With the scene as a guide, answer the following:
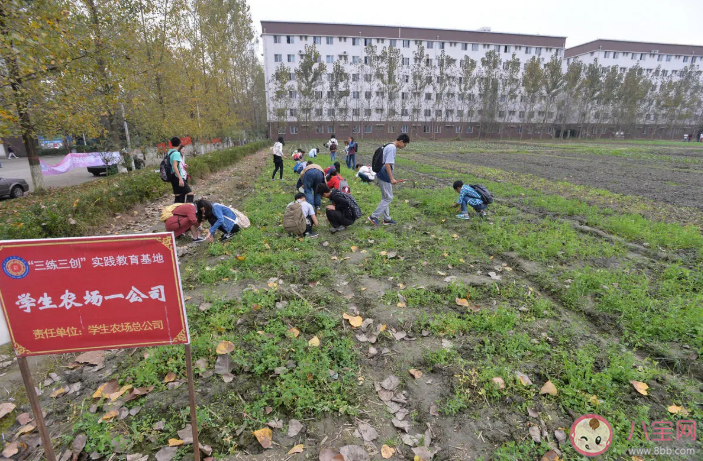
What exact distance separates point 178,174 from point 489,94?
210ft

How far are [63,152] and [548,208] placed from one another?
1838 inches

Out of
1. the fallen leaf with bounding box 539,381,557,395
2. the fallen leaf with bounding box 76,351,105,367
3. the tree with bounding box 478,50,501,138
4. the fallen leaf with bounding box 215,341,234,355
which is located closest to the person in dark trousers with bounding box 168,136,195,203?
the fallen leaf with bounding box 76,351,105,367

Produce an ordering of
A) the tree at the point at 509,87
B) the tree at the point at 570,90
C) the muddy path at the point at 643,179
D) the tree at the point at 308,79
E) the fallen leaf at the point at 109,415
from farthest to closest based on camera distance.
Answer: the tree at the point at 509,87, the tree at the point at 570,90, the tree at the point at 308,79, the muddy path at the point at 643,179, the fallen leaf at the point at 109,415

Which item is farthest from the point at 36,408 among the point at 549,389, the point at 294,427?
the point at 549,389

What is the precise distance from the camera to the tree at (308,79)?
167ft

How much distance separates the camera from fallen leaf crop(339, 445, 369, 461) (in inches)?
89.0

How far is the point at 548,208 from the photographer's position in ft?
28.1

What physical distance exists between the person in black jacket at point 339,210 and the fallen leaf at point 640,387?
16.8 ft

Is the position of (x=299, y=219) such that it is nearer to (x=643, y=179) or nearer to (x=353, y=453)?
(x=353, y=453)

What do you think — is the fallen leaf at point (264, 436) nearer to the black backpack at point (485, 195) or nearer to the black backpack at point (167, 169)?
the black backpack at point (167, 169)

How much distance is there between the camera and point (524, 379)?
2906mm

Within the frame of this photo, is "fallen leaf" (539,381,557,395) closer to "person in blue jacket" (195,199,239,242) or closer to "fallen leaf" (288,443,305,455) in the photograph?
"fallen leaf" (288,443,305,455)

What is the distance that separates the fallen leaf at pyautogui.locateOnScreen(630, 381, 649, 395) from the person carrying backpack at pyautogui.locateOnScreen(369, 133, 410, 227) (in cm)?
482

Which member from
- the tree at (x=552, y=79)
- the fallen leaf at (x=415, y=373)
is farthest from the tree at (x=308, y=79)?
the fallen leaf at (x=415, y=373)
